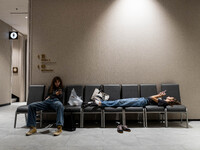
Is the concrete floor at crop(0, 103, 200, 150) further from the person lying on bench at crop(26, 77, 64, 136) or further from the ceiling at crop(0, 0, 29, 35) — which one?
the ceiling at crop(0, 0, 29, 35)

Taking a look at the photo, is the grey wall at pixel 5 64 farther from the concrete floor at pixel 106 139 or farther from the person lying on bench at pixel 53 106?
the person lying on bench at pixel 53 106

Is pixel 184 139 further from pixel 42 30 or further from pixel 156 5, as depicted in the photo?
pixel 42 30

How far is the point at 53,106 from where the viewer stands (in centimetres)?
386

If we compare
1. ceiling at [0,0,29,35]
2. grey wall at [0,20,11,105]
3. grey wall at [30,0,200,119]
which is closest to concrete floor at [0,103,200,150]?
grey wall at [30,0,200,119]

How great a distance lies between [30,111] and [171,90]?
10.6 ft

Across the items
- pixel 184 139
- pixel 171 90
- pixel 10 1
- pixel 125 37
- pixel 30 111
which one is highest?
pixel 10 1

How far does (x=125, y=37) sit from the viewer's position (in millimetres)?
4859

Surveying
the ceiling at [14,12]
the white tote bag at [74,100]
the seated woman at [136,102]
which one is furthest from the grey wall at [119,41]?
the ceiling at [14,12]

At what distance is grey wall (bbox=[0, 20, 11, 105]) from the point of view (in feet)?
25.6

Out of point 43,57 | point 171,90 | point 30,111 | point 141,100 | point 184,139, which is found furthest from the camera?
point 43,57

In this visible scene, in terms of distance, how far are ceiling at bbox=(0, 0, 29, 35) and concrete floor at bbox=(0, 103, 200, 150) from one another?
425 centimetres

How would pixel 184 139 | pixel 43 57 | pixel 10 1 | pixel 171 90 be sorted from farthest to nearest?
pixel 10 1 < pixel 43 57 < pixel 171 90 < pixel 184 139

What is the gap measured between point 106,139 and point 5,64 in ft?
22.0

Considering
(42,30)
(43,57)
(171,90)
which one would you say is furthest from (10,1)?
(171,90)
